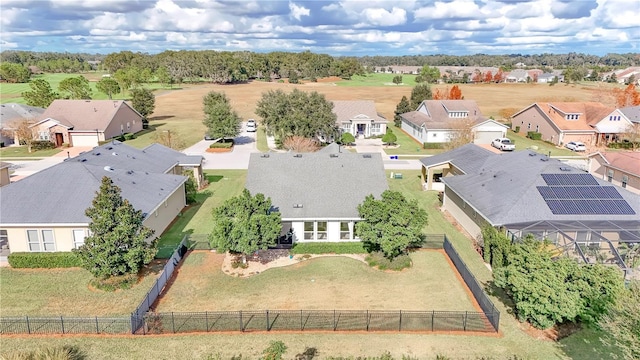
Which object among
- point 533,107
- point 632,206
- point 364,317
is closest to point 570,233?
point 632,206

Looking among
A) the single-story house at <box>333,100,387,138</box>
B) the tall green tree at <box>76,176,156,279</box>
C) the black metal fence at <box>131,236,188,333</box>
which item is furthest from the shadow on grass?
the single-story house at <box>333,100,387,138</box>

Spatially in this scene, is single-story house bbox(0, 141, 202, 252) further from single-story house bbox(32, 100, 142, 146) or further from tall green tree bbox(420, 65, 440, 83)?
tall green tree bbox(420, 65, 440, 83)

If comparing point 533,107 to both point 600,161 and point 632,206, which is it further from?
point 632,206

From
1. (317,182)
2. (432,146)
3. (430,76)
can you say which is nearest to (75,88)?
(432,146)

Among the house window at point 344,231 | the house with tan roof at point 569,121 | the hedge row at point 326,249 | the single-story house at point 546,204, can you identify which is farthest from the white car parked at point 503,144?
the hedge row at point 326,249

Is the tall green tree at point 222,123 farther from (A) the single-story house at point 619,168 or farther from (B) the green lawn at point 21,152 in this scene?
(A) the single-story house at point 619,168
